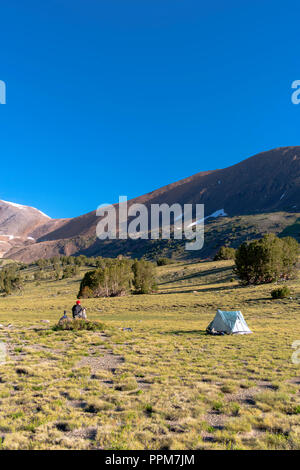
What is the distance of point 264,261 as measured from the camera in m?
41.2

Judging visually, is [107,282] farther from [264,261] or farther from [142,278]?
[264,261]

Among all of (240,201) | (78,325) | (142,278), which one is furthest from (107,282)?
(240,201)

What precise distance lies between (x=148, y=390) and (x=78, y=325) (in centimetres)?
1208

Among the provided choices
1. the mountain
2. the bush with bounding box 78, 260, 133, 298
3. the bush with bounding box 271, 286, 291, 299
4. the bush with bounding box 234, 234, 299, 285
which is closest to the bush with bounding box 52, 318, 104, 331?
the bush with bounding box 271, 286, 291, 299

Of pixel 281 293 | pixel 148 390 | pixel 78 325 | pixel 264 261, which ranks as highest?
pixel 264 261

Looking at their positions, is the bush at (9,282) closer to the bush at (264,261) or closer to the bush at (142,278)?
the bush at (142,278)

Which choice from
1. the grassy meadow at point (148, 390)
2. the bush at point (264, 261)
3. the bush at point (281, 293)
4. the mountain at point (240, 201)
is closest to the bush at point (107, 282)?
the bush at point (264, 261)

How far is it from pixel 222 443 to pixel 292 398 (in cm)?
335

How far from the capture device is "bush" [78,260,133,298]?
149ft

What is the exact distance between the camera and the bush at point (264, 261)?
4119cm

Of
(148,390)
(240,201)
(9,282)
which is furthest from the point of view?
(240,201)

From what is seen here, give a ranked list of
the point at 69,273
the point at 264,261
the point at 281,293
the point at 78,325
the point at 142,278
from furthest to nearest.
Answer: the point at 69,273, the point at 142,278, the point at 264,261, the point at 281,293, the point at 78,325
